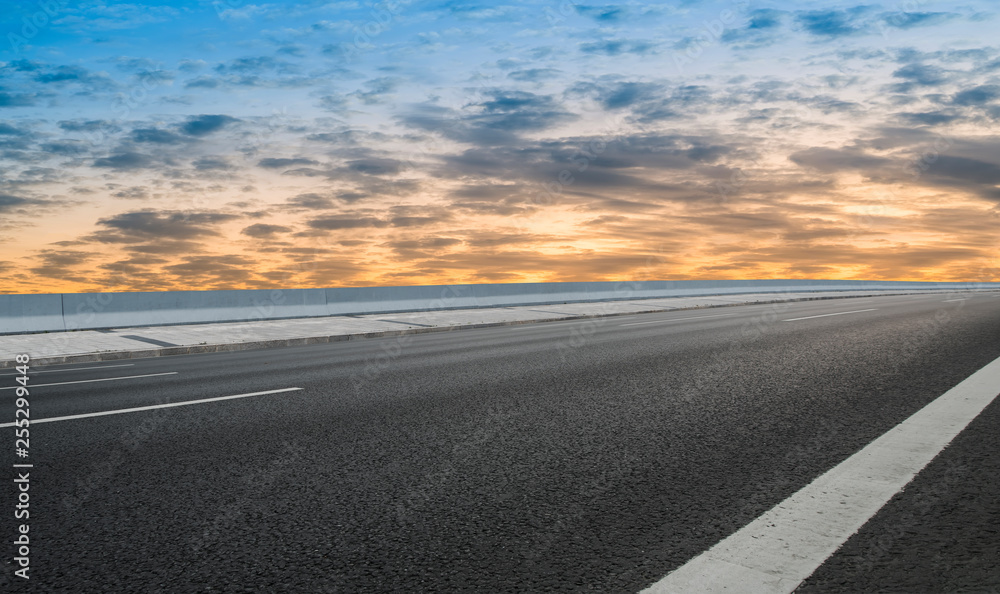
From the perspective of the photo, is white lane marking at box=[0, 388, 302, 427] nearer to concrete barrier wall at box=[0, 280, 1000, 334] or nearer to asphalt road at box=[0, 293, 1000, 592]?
asphalt road at box=[0, 293, 1000, 592]

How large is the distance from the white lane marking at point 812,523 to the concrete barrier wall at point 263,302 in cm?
1832

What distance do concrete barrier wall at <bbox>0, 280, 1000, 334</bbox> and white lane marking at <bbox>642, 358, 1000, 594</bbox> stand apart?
1832 centimetres

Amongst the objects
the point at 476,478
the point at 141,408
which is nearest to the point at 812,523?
the point at 476,478

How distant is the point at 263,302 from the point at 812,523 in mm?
19317

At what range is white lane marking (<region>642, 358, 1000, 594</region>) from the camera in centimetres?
281

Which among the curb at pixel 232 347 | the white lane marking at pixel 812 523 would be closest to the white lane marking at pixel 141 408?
the white lane marking at pixel 812 523

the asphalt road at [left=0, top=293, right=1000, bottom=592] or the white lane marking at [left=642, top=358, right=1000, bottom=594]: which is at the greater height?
the asphalt road at [left=0, top=293, right=1000, bottom=592]

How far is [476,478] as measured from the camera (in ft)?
14.0

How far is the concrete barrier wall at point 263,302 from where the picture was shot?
56.1 ft

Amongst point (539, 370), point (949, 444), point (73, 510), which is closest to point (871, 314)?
point (539, 370)

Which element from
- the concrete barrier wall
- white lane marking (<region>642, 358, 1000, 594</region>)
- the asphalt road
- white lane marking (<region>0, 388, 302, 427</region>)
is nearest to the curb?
the asphalt road

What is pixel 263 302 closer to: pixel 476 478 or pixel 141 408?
pixel 141 408

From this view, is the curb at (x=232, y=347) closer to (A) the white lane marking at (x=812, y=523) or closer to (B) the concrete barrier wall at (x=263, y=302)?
(B) the concrete barrier wall at (x=263, y=302)

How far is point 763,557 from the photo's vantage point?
3.00 m
